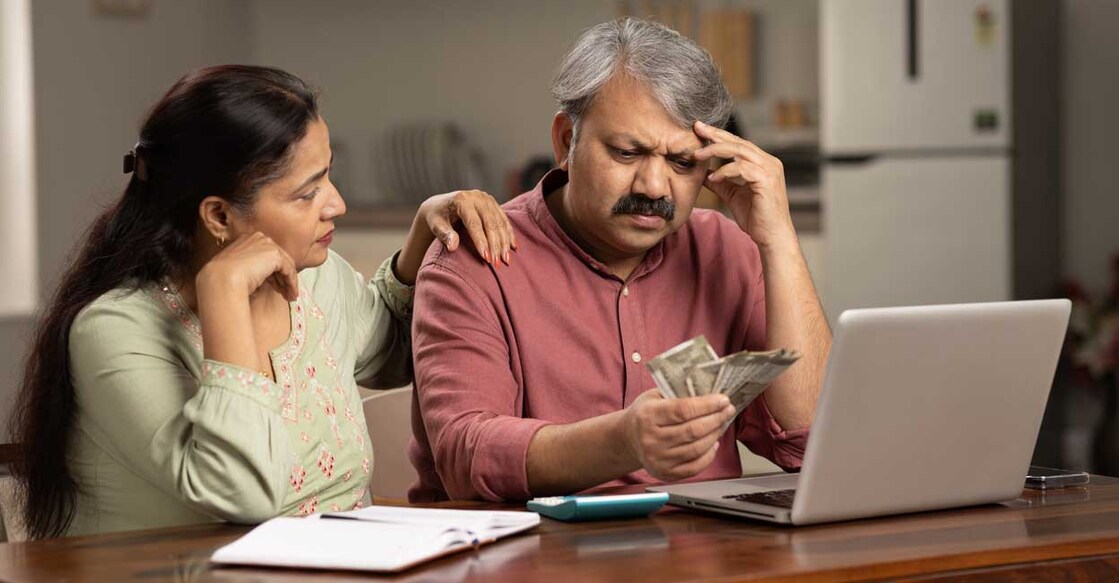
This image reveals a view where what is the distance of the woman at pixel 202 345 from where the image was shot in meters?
1.64

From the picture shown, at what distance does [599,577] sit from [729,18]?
449 centimetres

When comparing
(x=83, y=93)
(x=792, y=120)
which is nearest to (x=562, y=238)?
(x=792, y=120)

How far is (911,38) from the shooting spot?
5.05m

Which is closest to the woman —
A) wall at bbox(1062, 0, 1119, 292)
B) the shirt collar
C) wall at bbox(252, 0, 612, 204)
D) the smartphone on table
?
the shirt collar

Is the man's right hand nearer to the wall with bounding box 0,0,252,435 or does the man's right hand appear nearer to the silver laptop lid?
the silver laptop lid

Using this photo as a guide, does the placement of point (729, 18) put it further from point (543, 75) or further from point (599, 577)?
point (599, 577)

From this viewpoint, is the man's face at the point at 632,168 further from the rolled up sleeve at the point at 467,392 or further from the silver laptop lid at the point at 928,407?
the silver laptop lid at the point at 928,407

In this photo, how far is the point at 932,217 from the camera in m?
5.12

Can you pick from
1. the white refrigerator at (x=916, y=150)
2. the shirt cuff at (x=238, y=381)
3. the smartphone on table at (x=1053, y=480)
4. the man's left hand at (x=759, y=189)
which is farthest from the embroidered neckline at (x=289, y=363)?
the white refrigerator at (x=916, y=150)

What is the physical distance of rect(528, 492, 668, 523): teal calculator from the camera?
1.53 meters

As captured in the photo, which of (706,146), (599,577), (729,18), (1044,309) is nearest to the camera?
(599,577)

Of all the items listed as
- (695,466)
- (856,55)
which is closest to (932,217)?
(856,55)

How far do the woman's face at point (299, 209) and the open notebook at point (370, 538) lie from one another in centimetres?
43

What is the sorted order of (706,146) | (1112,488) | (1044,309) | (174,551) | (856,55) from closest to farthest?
(174,551) < (1044,309) < (1112,488) < (706,146) < (856,55)
